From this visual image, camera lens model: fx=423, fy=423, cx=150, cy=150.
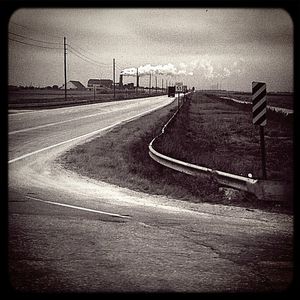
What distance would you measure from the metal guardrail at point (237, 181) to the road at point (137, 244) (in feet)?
1.71

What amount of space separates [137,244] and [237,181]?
3.37 metres

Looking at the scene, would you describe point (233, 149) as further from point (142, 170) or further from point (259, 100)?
point (259, 100)

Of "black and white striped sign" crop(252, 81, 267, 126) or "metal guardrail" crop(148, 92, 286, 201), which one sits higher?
"black and white striped sign" crop(252, 81, 267, 126)

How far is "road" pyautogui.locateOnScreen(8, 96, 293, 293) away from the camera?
13.2 feet

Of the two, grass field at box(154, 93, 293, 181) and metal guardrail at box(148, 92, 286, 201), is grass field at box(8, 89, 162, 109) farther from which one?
metal guardrail at box(148, 92, 286, 201)

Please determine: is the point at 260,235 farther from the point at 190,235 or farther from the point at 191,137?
the point at 191,137

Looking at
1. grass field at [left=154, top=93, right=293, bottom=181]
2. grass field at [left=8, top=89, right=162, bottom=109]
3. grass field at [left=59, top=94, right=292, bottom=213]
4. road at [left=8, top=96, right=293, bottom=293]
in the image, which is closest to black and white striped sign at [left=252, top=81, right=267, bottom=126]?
grass field at [left=154, top=93, right=293, bottom=181]

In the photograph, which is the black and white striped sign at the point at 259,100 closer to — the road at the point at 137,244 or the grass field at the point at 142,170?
the grass field at the point at 142,170

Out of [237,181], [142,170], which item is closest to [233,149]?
[142,170]

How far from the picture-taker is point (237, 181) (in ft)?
26.2

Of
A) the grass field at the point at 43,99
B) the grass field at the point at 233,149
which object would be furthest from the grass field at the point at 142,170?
the grass field at the point at 43,99

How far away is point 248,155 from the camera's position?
48.7ft

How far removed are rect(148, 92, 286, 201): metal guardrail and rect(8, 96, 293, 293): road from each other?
0.52 metres

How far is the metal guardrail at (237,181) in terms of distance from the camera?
5453 millimetres
